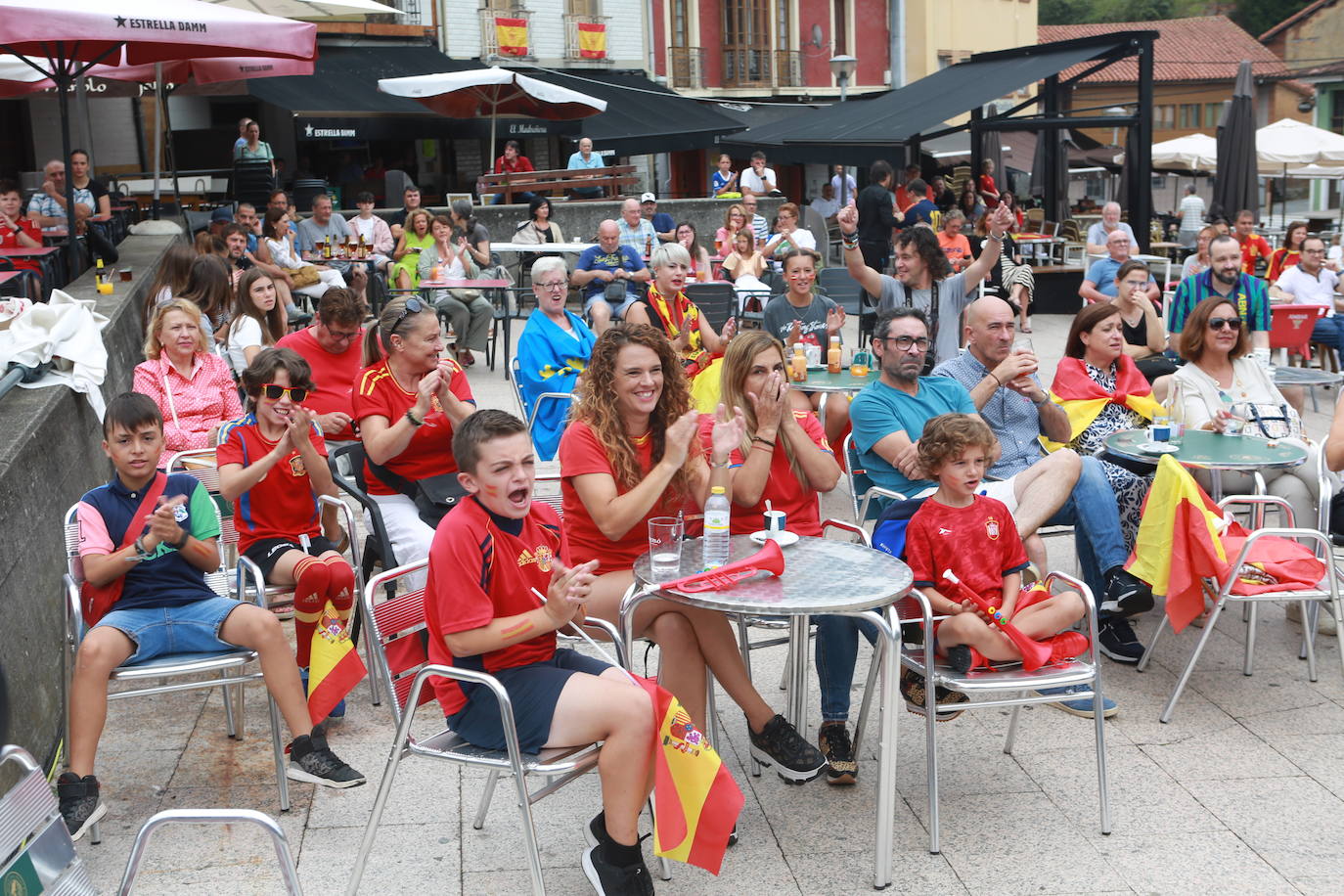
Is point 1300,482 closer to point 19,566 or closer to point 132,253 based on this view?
point 19,566

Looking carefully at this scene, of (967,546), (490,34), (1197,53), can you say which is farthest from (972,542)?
(1197,53)

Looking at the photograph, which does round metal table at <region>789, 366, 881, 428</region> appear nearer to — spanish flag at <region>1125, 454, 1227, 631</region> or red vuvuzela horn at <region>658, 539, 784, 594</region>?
spanish flag at <region>1125, 454, 1227, 631</region>

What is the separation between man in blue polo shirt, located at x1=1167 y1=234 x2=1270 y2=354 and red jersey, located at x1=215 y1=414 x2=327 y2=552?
→ 16.4 feet

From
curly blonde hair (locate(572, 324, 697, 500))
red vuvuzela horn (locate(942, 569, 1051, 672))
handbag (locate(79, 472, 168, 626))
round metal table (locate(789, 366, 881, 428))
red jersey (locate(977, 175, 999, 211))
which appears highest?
red jersey (locate(977, 175, 999, 211))

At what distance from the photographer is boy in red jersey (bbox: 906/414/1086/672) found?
391 centimetres

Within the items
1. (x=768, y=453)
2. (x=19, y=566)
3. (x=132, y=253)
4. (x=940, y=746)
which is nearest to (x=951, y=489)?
(x=768, y=453)

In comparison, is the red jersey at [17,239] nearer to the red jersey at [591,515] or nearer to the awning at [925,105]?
the red jersey at [591,515]

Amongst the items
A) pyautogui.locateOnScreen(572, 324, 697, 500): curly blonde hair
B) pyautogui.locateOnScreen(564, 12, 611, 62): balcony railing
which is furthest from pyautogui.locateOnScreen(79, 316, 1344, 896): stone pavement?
pyautogui.locateOnScreen(564, 12, 611, 62): balcony railing

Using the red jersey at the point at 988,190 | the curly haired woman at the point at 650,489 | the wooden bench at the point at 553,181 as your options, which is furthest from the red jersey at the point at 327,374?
the red jersey at the point at 988,190

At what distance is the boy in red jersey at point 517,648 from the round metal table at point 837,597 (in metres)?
0.31

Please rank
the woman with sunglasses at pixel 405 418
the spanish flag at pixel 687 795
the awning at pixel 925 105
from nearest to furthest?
1. the spanish flag at pixel 687 795
2. the woman with sunglasses at pixel 405 418
3. the awning at pixel 925 105

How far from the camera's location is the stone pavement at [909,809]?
347 centimetres

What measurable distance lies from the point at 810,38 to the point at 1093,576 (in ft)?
95.4

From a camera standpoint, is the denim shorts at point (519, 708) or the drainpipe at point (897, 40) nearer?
the denim shorts at point (519, 708)
